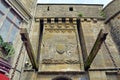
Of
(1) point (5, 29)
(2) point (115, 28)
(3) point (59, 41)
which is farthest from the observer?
(2) point (115, 28)

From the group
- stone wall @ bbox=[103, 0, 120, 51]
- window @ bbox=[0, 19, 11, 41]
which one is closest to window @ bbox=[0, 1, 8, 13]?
window @ bbox=[0, 19, 11, 41]

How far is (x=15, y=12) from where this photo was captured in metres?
8.31

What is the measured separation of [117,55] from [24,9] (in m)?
5.81

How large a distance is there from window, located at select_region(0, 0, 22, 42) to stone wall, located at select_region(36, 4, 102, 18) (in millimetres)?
2765

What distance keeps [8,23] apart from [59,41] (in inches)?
124

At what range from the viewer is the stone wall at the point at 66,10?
1094 cm

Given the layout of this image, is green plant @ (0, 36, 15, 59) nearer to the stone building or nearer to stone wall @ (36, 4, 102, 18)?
the stone building

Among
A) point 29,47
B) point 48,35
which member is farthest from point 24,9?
point 29,47

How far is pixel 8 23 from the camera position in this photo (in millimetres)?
7555

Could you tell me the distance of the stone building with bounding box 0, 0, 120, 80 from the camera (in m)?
7.36

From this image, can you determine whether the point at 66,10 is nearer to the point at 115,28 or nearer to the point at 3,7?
the point at 115,28

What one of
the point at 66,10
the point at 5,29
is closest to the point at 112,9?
the point at 66,10

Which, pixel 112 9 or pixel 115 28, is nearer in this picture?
pixel 115 28

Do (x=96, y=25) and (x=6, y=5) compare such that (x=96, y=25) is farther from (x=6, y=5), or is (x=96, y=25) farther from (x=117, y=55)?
(x=6, y=5)
